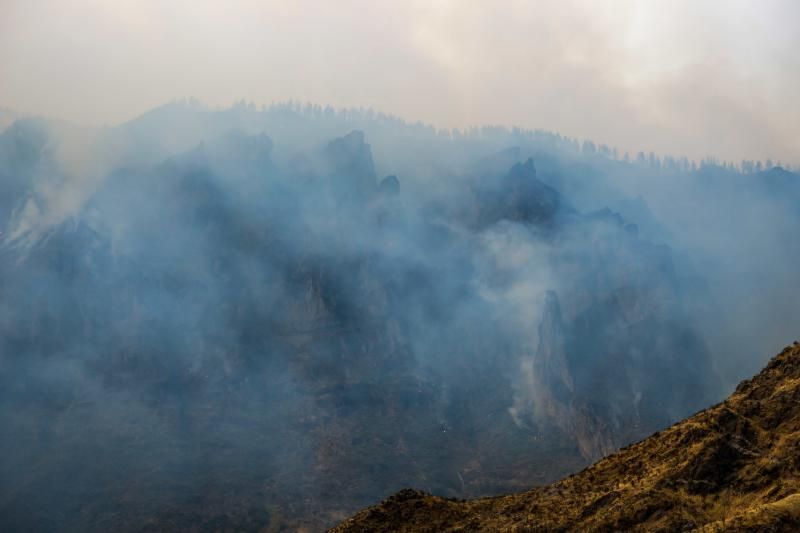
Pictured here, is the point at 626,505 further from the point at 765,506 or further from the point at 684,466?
the point at 765,506

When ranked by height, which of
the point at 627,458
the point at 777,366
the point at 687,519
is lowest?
the point at 687,519

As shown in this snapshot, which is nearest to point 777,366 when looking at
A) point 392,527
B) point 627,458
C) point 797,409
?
point 797,409

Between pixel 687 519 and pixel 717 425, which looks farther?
pixel 717 425

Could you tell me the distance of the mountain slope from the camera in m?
58.2

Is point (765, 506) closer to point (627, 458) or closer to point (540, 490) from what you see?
point (627, 458)

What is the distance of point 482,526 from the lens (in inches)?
2805

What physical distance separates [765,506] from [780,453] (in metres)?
10.2

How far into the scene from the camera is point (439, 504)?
77562mm

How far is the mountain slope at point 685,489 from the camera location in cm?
5825

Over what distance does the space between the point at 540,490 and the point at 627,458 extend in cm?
916

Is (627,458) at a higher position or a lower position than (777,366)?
lower

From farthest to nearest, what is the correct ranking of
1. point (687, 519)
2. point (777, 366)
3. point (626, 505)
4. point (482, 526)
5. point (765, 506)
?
point (777, 366) < point (482, 526) < point (626, 505) < point (687, 519) < point (765, 506)

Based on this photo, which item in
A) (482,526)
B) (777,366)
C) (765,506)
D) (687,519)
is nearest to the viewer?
(765,506)

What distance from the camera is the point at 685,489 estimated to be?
6194cm
